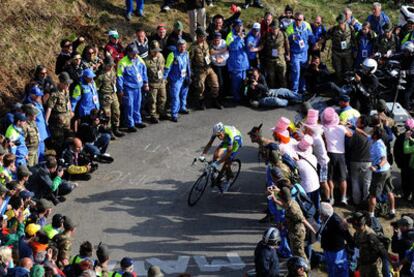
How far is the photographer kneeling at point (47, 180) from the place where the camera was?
16.9 meters

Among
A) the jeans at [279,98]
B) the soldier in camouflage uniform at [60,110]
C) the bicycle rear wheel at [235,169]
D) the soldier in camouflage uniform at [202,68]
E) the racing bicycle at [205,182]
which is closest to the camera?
the racing bicycle at [205,182]

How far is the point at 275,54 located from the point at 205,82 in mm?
1874

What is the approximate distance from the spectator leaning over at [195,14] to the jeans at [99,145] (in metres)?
5.43

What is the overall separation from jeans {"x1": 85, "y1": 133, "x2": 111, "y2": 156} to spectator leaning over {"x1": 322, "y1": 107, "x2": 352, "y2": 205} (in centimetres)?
460

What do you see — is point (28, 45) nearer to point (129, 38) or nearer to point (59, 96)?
point (129, 38)

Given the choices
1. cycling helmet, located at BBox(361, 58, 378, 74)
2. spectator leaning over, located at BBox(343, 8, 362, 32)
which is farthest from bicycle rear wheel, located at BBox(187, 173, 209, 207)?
spectator leaning over, located at BBox(343, 8, 362, 32)

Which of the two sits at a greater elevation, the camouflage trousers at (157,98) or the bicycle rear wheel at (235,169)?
the camouflage trousers at (157,98)

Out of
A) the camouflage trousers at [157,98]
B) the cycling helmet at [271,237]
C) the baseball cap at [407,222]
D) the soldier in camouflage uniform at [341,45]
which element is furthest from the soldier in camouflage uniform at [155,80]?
the baseball cap at [407,222]

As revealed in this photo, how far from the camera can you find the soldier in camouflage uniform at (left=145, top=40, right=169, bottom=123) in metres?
20.3

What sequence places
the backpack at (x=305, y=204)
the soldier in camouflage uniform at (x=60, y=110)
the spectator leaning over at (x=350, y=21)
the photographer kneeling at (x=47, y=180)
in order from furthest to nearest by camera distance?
the spectator leaning over at (x=350, y=21) → the soldier in camouflage uniform at (x=60, y=110) → the photographer kneeling at (x=47, y=180) → the backpack at (x=305, y=204)

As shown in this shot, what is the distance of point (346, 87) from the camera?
2073 cm

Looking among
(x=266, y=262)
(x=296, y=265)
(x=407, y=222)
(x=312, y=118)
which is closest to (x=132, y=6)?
(x=312, y=118)

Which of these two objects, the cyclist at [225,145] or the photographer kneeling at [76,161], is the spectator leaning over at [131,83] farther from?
the cyclist at [225,145]

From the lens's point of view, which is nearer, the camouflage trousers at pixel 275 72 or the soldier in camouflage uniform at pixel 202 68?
the soldier in camouflage uniform at pixel 202 68
